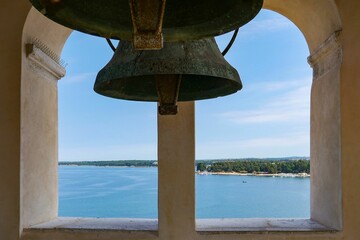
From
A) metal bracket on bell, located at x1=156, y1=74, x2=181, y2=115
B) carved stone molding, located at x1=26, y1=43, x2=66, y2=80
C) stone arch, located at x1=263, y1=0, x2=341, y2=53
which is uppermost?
stone arch, located at x1=263, y1=0, x2=341, y2=53

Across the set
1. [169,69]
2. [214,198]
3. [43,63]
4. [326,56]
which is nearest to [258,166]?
[326,56]

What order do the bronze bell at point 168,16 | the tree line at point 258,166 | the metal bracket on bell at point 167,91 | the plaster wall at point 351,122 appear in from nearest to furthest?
the bronze bell at point 168,16 → the metal bracket on bell at point 167,91 → the plaster wall at point 351,122 → the tree line at point 258,166

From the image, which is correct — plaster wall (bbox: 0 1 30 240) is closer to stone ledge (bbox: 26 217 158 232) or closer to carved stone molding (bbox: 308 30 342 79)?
stone ledge (bbox: 26 217 158 232)

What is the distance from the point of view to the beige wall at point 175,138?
3.45m

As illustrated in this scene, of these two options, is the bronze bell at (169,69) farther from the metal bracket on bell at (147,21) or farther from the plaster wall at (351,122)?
the plaster wall at (351,122)

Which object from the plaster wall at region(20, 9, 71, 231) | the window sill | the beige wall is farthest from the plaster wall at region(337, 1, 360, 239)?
the plaster wall at region(20, 9, 71, 231)

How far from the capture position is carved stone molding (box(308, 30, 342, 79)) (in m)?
3.50

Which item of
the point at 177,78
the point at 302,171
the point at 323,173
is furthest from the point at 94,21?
the point at 302,171

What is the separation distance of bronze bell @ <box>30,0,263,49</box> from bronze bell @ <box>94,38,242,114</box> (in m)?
0.20

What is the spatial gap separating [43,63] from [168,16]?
2458 millimetres

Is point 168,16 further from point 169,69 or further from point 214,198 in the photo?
point 214,198

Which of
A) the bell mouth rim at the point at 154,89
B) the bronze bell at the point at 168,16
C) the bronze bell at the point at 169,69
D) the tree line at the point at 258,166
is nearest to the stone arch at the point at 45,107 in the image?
the bell mouth rim at the point at 154,89

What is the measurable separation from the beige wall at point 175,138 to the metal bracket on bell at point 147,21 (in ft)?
7.87

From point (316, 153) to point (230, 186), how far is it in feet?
55.4
